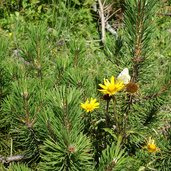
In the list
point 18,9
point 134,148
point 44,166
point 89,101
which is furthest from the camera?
point 18,9

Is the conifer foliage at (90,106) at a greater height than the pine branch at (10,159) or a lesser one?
greater

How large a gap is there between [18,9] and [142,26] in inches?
106

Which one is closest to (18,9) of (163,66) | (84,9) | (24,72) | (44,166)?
(84,9)

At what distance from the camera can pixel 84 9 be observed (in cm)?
418

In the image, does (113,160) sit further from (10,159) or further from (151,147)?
(10,159)

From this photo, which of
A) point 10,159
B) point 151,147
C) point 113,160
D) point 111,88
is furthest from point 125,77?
point 10,159

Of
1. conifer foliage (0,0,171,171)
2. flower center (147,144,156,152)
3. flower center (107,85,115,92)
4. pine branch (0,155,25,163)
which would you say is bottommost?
pine branch (0,155,25,163)

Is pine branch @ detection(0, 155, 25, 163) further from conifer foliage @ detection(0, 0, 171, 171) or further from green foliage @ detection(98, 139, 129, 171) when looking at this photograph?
green foliage @ detection(98, 139, 129, 171)

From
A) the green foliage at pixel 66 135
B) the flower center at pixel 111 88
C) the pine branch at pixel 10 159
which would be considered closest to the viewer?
the green foliage at pixel 66 135

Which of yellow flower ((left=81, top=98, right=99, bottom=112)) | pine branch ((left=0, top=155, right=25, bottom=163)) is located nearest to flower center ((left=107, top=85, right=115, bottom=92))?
yellow flower ((left=81, top=98, right=99, bottom=112))

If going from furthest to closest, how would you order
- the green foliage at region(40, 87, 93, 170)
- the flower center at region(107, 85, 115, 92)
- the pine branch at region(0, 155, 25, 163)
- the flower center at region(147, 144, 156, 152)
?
the pine branch at region(0, 155, 25, 163), the flower center at region(147, 144, 156, 152), the flower center at region(107, 85, 115, 92), the green foliage at region(40, 87, 93, 170)

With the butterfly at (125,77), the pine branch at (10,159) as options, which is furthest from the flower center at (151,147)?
the pine branch at (10,159)

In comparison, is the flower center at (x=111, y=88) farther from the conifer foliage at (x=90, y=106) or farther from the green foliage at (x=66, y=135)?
the green foliage at (x=66, y=135)

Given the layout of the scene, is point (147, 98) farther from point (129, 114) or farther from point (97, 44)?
point (97, 44)
